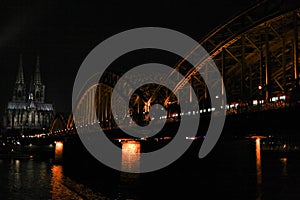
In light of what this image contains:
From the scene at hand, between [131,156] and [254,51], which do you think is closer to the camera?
[131,156]

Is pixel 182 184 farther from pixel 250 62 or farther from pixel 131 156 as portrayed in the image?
pixel 250 62

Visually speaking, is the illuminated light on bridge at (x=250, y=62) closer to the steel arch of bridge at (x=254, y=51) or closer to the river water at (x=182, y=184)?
the steel arch of bridge at (x=254, y=51)

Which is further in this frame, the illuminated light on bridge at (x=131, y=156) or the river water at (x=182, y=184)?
the illuminated light on bridge at (x=131, y=156)

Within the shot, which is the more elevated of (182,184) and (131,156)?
(131,156)

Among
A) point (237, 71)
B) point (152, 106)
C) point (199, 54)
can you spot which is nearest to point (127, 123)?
point (152, 106)

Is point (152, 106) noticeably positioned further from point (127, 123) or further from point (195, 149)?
point (195, 149)

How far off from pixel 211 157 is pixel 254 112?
35068 mm

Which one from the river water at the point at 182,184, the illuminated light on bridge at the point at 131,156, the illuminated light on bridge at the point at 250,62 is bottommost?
the river water at the point at 182,184

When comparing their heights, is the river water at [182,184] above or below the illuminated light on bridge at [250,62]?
below

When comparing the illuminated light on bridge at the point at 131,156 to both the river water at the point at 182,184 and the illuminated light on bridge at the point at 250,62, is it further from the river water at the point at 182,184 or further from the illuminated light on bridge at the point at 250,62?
the illuminated light on bridge at the point at 250,62

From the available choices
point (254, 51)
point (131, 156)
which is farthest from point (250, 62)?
point (131, 156)

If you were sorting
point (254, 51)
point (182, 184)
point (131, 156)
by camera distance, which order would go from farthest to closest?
point (254, 51) → point (131, 156) → point (182, 184)

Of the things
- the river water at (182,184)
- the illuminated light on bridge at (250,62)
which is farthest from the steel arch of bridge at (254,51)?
the river water at (182,184)

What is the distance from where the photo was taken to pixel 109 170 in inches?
2643
